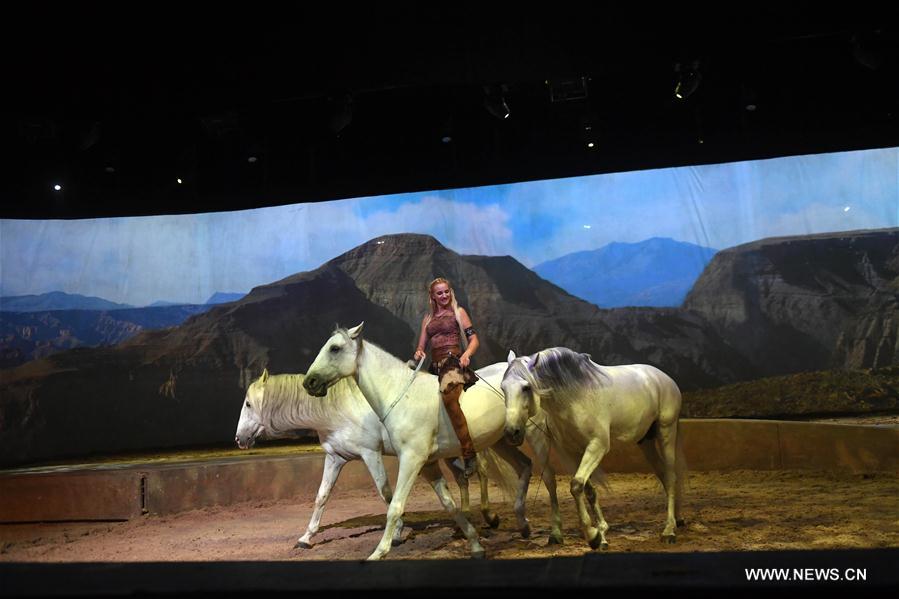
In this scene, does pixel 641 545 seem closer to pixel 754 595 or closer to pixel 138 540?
pixel 754 595

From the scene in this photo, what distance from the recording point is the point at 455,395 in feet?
16.3

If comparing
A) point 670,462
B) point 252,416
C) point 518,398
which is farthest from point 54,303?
point 670,462

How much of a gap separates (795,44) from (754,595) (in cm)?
724

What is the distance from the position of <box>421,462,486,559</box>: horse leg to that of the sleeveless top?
36.9 inches

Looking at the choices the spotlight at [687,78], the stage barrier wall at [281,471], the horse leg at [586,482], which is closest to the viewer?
the horse leg at [586,482]

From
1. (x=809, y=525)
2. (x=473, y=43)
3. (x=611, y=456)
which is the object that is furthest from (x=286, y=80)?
(x=611, y=456)

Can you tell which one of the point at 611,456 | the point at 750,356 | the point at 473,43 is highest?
the point at 473,43

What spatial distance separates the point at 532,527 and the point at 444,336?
202 centimetres

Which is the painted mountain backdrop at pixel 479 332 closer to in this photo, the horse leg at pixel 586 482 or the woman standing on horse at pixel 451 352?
the woman standing on horse at pixel 451 352

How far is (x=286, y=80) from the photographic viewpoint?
4.82 meters

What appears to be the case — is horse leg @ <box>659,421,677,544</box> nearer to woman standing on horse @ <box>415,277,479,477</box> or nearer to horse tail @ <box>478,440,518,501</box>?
horse tail @ <box>478,440,518,501</box>

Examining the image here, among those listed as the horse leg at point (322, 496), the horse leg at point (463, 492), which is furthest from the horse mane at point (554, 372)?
the horse leg at point (322, 496)

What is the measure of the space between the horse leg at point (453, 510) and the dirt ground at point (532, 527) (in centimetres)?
16

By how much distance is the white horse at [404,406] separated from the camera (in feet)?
15.9
